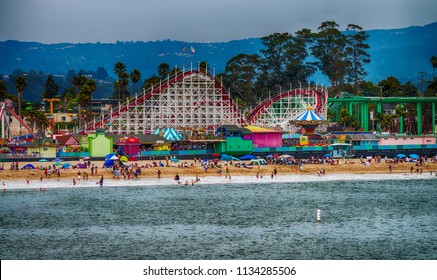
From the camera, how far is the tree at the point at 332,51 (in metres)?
183

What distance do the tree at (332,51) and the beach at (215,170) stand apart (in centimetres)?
9515

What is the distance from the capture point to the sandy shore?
253 feet

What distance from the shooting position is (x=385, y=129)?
140375 mm

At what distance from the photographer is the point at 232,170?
82.2 m

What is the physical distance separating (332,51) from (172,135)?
9624 cm

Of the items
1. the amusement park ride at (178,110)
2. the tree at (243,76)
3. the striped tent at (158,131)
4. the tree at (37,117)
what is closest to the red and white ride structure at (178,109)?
the amusement park ride at (178,110)

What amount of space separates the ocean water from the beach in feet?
7.18

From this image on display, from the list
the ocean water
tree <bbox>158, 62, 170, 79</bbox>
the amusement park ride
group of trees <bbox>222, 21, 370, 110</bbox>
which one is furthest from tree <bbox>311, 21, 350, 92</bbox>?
the ocean water

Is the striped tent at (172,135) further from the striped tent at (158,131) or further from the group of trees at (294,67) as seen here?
the group of trees at (294,67)

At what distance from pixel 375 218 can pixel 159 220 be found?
16.0 metres

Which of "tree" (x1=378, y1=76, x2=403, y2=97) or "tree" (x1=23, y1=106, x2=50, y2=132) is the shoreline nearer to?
"tree" (x1=23, y1=106, x2=50, y2=132)

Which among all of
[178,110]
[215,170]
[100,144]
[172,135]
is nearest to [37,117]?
[178,110]

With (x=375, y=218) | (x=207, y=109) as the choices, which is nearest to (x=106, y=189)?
(x=375, y=218)

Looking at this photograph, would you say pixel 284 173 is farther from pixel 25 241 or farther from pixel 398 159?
pixel 25 241
